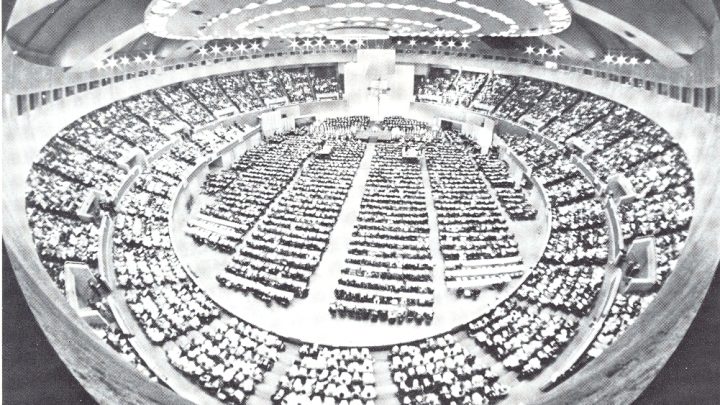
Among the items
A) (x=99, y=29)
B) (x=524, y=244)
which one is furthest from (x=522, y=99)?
(x=99, y=29)

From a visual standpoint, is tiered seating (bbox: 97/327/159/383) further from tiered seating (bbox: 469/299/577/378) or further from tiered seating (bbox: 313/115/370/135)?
tiered seating (bbox: 313/115/370/135)

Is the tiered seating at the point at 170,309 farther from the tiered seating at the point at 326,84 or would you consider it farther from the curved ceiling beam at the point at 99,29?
the tiered seating at the point at 326,84

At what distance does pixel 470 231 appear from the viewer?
2008 centimetres

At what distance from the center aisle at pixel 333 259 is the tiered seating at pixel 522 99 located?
15593 mm

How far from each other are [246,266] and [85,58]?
12.0 meters

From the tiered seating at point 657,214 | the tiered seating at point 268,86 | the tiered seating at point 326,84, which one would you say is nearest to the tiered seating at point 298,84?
the tiered seating at point 326,84

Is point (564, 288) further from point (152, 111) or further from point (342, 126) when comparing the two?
point (342, 126)

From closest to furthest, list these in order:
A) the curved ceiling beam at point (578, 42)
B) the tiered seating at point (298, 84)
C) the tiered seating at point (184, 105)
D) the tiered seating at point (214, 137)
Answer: the curved ceiling beam at point (578, 42), the tiered seating at point (214, 137), the tiered seating at point (184, 105), the tiered seating at point (298, 84)

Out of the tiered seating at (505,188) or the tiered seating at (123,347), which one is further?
the tiered seating at (505,188)

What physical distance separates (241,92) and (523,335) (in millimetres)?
33080

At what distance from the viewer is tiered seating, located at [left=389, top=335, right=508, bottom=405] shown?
11438mm

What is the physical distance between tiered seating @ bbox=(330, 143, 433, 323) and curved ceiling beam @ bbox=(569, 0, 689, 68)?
36.1 feet

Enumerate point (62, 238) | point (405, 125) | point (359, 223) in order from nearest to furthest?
1. point (62, 238)
2. point (359, 223)
3. point (405, 125)

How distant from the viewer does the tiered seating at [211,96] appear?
1368 inches
